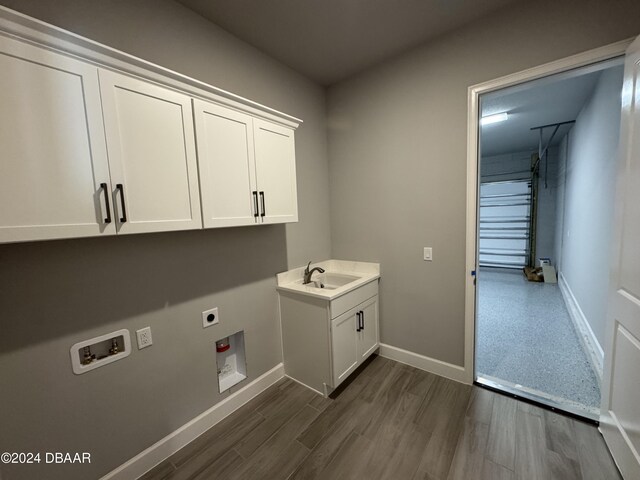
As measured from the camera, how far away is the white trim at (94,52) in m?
0.87

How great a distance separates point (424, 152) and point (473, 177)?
0.45 m

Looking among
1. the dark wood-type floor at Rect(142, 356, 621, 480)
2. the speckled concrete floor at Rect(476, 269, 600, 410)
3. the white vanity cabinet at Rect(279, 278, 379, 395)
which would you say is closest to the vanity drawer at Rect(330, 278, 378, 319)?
the white vanity cabinet at Rect(279, 278, 379, 395)

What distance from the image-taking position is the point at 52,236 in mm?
974

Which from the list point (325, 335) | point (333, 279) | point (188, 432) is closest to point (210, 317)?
point (188, 432)

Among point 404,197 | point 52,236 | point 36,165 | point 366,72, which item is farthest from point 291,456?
point 366,72

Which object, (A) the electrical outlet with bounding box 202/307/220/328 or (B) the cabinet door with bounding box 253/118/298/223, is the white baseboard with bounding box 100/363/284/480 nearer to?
(A) the electrical outlet with bounding box 202/307/220/328

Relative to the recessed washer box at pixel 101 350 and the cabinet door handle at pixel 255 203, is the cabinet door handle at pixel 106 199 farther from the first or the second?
the cabinet door handle at pixel 255 203

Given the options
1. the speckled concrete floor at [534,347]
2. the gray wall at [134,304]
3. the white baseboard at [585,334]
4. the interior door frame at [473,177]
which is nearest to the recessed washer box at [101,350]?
the gray wall at [134,304]

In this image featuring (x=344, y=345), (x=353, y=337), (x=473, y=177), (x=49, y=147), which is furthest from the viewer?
(x=353, y=337)

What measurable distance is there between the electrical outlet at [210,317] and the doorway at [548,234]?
207 centimetres

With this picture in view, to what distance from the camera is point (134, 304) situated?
4.77 feet

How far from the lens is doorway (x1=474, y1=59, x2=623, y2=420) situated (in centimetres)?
214

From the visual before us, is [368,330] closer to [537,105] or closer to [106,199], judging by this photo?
[106,199]

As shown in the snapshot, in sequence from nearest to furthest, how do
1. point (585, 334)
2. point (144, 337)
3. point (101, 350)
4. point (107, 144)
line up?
point (107, 144)
point (101, 350)
point (144, 337)
point (585, 334)
